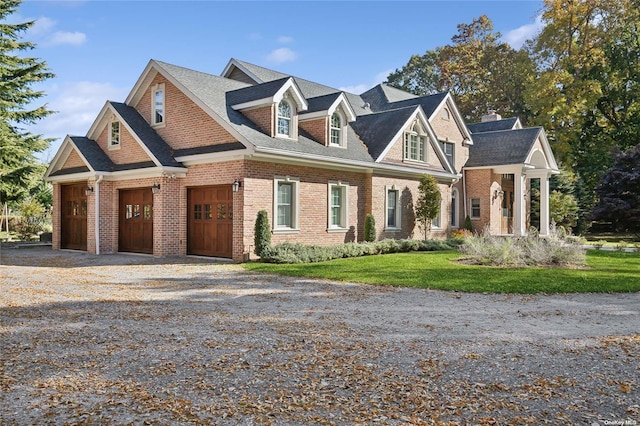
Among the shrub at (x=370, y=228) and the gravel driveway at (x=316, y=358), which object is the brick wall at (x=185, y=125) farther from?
the gravel driveway at (x=316, y=358)

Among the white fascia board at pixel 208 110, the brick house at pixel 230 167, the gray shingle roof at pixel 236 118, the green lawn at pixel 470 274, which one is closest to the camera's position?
the green lawn at pixel 470 274

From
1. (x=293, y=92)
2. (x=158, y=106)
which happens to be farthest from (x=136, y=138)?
(x=293, y=92)

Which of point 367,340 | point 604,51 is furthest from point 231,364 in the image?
point 604,51

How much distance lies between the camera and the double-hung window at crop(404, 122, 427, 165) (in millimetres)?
22067

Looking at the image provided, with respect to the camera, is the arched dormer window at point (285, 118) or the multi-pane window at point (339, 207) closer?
the arched dormer window at point (285, 118)

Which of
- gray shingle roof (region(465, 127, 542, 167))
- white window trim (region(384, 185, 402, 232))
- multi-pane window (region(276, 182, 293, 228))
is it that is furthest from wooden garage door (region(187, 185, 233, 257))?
gray shingle roof (region(465, 127, 542, 167))

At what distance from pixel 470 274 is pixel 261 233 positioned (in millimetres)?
6362

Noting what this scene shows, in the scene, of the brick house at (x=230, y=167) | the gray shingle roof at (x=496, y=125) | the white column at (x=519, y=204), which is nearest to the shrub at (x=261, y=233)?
the brick house at (x=230, y=167)

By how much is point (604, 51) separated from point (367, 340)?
3778 cm

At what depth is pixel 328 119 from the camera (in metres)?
18.6

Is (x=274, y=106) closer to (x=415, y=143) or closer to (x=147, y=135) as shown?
(x=147, y=135)

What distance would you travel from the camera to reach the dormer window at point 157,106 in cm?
1820

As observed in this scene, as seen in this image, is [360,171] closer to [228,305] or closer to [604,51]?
[228,305]

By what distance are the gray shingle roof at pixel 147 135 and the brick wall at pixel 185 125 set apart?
264mm
